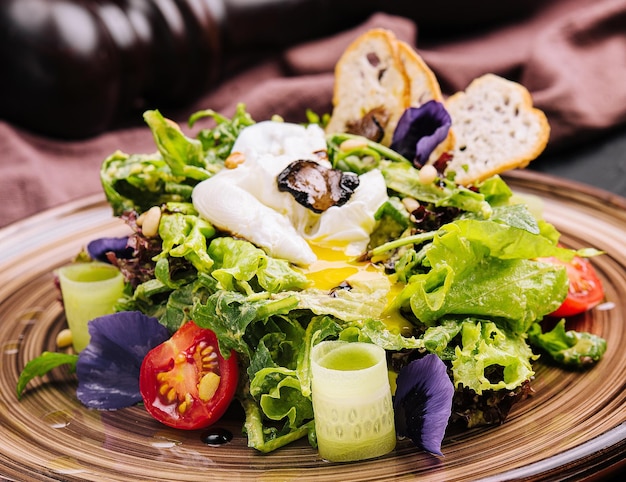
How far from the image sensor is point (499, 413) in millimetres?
3057

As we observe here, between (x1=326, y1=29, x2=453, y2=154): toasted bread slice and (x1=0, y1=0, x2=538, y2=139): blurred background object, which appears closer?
(x1=326, y1=29, x2=453, y2=154): toasted bread slice

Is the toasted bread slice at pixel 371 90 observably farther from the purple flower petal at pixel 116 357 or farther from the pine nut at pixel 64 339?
the pine nut at pixel 64 339

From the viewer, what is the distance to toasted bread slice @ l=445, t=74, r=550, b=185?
13.3 feet

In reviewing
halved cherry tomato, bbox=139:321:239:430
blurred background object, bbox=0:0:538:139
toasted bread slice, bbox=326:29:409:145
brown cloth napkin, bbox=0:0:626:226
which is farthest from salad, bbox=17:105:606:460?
blurred background object, bbox=0:0:538:139

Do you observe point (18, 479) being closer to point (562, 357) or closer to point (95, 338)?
point (95, 338)

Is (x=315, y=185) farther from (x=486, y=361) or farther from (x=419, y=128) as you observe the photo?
(x=486, y=361)

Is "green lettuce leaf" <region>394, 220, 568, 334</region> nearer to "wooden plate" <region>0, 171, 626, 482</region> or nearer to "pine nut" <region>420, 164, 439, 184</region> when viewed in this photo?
"wooden plate" <region>0, 171, 626, 482</region>

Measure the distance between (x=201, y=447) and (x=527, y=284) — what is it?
1.37 m

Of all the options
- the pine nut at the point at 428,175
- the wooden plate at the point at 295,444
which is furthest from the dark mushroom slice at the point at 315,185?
the wooden plate at the point at 295,444

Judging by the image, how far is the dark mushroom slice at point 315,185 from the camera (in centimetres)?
350

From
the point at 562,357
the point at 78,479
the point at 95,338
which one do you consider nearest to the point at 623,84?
the point at 562,357

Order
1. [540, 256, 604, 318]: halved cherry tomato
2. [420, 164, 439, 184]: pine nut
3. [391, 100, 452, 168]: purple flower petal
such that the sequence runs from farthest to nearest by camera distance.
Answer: [391, 100, 452, 168]: purple flower petal < [540, 256, 604, 318]: halved cherry tomato < [420, 164, 439, 184]: pine nut

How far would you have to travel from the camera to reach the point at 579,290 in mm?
3850

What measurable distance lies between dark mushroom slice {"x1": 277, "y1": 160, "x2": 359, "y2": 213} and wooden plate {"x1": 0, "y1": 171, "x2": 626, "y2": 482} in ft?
2.92
